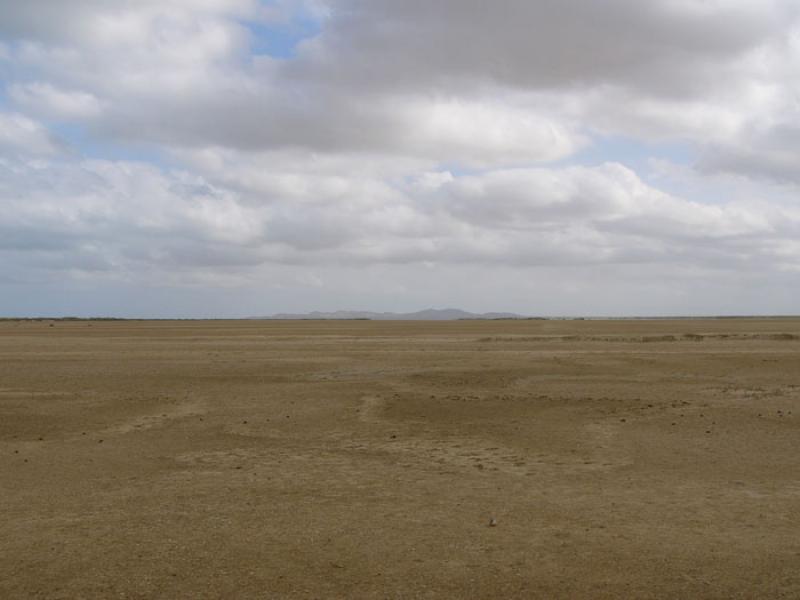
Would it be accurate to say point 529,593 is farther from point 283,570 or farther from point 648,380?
point 648,380

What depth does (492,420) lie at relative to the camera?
54.5 feet

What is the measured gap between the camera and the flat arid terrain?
6.95 metres

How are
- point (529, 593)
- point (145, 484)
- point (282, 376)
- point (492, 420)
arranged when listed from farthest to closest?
point (282, 376)
point (492, 420)
point (145, 484)
point (529, 593)

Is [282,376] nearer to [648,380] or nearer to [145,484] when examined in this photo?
[648,380]

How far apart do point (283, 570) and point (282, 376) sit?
62.7 feet

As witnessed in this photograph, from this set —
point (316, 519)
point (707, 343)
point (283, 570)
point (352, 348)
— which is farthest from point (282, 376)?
point (707, 343)

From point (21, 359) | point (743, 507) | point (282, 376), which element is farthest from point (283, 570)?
point (21, 359)

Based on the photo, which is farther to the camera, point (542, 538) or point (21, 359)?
point (21, 359)

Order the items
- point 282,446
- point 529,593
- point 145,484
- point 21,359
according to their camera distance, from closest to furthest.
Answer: point 529,593 → point 145,484 → point 282,446 → point 21,359

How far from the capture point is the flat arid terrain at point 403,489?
6953 mm

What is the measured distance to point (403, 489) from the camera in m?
10.4

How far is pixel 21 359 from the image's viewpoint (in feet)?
107

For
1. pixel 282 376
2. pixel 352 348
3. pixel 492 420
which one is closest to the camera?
pixel 492 420

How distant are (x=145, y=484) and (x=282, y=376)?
594 inches
